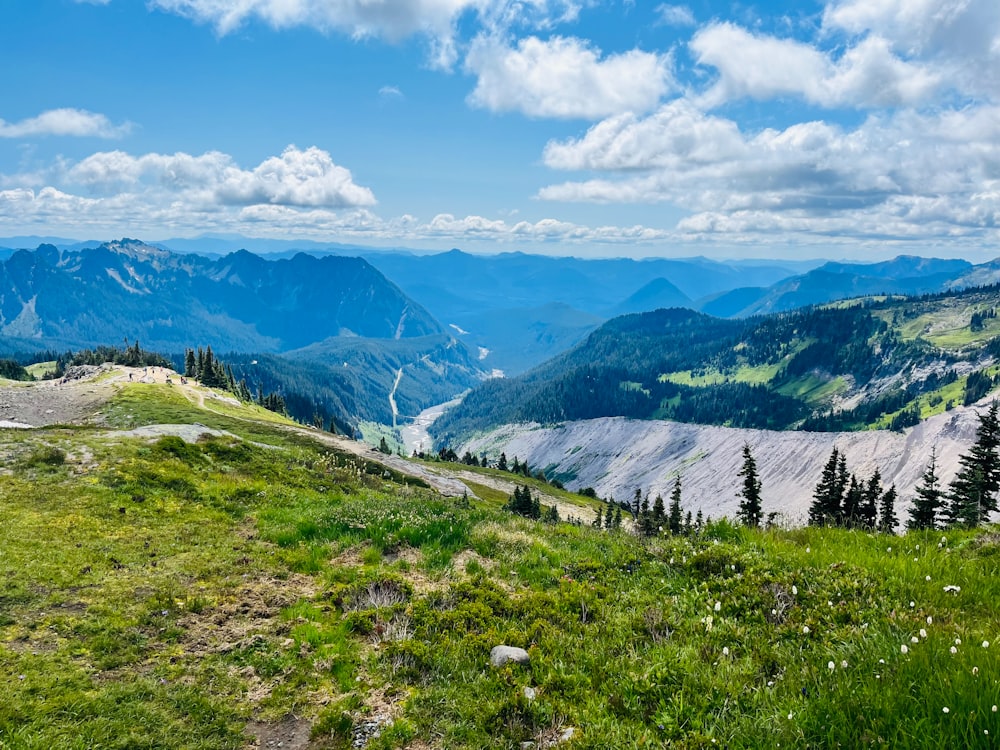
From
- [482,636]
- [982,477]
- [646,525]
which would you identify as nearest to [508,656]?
[482,636]

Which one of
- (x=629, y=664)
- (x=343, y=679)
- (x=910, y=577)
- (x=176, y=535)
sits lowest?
(x=176, y=535)

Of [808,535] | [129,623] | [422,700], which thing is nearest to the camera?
[422,700]

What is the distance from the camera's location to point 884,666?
607 cm

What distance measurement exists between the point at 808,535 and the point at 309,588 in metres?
11.6

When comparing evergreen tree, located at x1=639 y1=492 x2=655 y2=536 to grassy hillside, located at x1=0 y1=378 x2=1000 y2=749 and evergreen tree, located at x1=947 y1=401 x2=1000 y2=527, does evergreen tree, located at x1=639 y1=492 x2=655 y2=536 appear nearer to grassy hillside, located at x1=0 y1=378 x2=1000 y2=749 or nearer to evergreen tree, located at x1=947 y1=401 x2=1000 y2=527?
grassy hillside, located at x1=0 y1=378 x2=1000 y2=749

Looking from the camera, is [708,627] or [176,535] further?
[176,535]

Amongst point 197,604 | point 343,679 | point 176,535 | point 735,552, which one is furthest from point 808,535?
point 176,535

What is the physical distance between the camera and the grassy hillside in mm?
6312

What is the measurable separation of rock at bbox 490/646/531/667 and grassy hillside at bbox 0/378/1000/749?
7.9 inches

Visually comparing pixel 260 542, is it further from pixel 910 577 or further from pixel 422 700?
pixel 910 577

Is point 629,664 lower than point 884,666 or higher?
lower

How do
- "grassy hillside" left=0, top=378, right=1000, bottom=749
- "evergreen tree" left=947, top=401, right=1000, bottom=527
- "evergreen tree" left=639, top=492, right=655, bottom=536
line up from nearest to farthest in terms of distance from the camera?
"grassy hillside" left=0, top=378, right=1000, bottom=749
"evergreen tree" left=639, top=492, right=655, bottom=536
"evergreen tree" left=947, top=401, right=1000, bottom=527

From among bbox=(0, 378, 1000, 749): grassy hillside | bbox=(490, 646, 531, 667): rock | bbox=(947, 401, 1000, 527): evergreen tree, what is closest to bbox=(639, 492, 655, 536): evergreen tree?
bbox=(0, 378, 1000, 749): grassy hillside

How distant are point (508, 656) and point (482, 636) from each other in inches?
29.7
